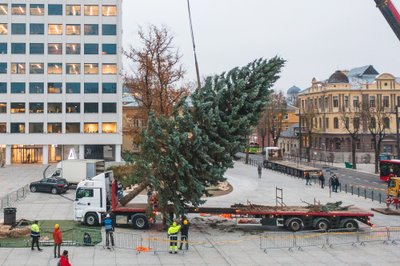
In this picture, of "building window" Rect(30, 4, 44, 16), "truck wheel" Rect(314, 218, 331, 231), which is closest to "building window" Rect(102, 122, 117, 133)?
"building window" Rect(30, 4, 44, 16)

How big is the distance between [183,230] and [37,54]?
60368 mm

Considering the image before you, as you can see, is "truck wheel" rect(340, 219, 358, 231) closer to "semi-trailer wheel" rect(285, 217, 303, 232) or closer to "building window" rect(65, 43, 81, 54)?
"semi-trailer wheel" rect(285, 217, 303, 232)

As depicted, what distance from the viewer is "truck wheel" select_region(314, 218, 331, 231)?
26.0 meters

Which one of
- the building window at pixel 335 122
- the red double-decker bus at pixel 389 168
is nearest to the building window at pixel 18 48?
the red double-decker bus at pixel 389 168

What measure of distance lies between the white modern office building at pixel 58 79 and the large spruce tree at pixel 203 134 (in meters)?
50.8

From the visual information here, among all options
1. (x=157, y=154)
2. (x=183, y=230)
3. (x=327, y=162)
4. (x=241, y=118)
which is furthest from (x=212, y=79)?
(x=327, y=162)

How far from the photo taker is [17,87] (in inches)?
2894

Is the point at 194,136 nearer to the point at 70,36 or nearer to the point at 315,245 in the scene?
the point at 315,245

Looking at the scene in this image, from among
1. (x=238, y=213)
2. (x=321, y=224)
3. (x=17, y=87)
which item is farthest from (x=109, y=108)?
(x=321, y=224)

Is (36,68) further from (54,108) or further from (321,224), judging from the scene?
(321,224)

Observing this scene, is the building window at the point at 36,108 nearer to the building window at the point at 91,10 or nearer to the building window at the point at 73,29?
the building window at the point at 73,29

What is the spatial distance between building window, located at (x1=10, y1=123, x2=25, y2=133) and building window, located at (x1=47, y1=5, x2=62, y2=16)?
19.0 m

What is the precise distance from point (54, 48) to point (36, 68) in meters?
4.41

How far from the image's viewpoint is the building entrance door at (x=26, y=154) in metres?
74.2
